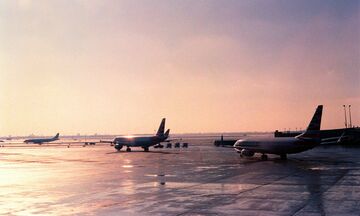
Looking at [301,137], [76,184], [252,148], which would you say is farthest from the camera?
[252,148]

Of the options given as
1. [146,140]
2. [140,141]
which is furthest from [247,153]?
[140,141]

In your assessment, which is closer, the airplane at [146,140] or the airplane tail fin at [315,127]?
the airplane tail fin at [315,127]

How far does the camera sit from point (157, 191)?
95.3 ft

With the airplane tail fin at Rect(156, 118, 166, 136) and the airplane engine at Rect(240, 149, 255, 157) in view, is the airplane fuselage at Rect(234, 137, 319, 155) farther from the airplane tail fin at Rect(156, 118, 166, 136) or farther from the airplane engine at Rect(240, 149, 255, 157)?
the airplane tail fin at Rect(156, 118, 166, 136)

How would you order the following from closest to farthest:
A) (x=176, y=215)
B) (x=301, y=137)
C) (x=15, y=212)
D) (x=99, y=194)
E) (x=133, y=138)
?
(x=176, y=215)
(x=15, y=212)
(x=99, y=194)
(x=301, y=137)
(x=133, y=138)

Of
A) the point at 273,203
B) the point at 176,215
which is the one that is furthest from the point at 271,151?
the point at 176,215

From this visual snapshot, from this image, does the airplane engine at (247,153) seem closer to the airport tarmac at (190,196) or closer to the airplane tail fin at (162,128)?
the airport tarmac at (190,196)

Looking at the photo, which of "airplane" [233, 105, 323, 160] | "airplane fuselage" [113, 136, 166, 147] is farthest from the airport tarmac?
"airplane fuselage" [113, 136, 166, 147]

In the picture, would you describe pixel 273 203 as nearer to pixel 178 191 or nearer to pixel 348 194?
pixel 348 194

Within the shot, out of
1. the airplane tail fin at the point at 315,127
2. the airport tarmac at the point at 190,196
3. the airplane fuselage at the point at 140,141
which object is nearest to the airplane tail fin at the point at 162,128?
the airplane fuselage at the point at 140,141

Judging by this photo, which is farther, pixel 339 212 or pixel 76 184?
pixel 76 184

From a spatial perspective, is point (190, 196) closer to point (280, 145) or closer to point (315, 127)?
point (315, 127)

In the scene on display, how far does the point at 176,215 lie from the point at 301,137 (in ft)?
155

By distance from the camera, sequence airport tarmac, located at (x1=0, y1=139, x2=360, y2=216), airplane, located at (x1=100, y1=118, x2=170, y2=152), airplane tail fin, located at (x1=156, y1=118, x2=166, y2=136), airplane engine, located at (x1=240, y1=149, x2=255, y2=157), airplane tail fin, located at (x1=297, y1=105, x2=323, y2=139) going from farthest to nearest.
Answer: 1. airplane tail fin, located at (x1=156, y1=118, x2=166, y2=136)
2. airplane, located at (x1=100, y1=118, x2=170, y2=152)
3. airplane engine, located at (x1=240, y1=149, x2=255, y2=157)
4. airplane tail fin, located at (x1=297, y1=105, x2=323, y2=139)
5. airport tarmac, located at (x1=0, y1=139, x2=360, y2=216)
